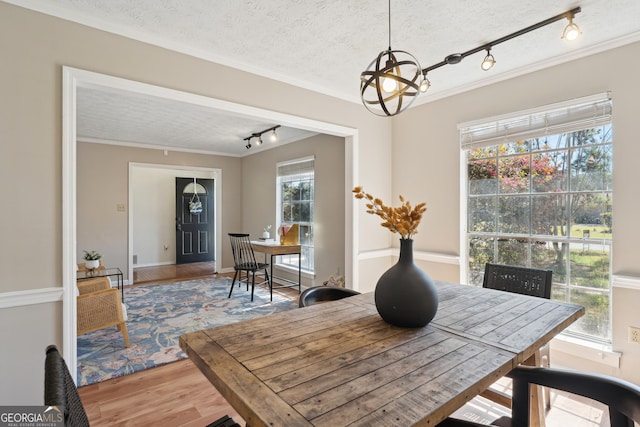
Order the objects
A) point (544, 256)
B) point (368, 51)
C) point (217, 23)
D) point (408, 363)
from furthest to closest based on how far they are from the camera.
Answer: point (544, 256) → point (368, 51) → point (217, 23) → point (408, 363)

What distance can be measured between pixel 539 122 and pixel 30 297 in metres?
3.96

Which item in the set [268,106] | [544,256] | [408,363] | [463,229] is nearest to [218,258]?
[268,106]

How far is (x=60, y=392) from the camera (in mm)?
664

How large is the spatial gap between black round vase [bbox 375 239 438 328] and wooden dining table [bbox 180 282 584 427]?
5 cm

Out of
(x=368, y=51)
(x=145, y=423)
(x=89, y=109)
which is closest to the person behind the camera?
(x=145, y=423)

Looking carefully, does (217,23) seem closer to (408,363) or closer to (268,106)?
(268,106)

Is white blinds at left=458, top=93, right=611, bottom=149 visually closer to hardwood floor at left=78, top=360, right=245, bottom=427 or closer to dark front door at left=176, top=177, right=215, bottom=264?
hardwood floor at left=78, top=360, right=245, bottom=427

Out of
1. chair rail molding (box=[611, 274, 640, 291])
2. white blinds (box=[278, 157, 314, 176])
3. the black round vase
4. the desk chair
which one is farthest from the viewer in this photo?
white blinds (box=[278, 157, 314, 176])

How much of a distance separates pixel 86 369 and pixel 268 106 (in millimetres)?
2725

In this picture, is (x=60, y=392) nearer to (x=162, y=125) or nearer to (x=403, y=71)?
(x=403, y=71)

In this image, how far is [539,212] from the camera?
2830 millimetres

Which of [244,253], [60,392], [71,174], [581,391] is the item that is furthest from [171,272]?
[581,391]

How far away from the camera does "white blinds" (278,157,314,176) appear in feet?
16.6

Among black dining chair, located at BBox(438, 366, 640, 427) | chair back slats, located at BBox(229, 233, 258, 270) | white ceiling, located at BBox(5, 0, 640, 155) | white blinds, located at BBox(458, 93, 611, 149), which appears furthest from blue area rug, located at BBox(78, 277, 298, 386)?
white blinds, located at BBox(458, 93, 611, 149)
